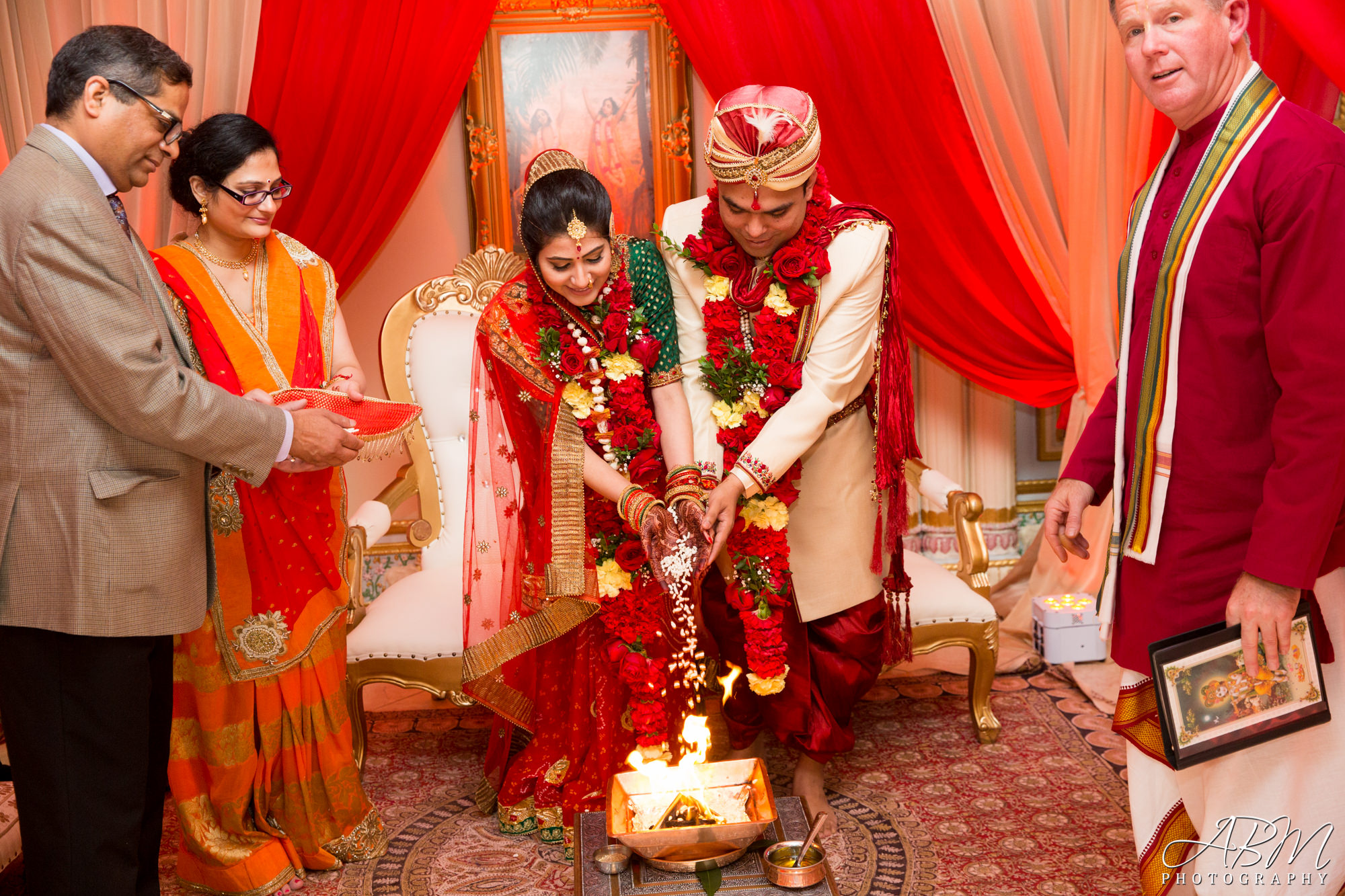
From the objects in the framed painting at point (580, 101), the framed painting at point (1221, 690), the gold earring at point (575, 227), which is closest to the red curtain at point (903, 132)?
the framed painting at point (580, 101)

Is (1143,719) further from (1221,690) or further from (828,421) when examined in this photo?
(828,421)

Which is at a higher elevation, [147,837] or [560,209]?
[560,209]

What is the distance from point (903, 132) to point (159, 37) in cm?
249

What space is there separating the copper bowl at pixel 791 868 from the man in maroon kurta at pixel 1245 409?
0.74 meters

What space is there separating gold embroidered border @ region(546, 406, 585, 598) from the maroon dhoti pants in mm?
427

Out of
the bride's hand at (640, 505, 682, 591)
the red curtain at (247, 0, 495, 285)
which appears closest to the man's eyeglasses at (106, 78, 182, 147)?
the bride's hand at (640, 505, 682, 591)

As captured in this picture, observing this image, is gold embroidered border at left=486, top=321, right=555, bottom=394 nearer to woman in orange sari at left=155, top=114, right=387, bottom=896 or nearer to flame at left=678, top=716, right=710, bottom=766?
woman in orange sari at left=155, top=114, right=387, bottom=896

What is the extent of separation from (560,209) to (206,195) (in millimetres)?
881

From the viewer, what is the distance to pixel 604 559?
108 inches

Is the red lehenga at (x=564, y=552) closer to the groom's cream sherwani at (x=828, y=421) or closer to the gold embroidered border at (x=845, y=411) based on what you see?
the groom's cream sherwani at (x=828, y=421)

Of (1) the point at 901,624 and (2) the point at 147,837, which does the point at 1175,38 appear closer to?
(1) the point at 901,624

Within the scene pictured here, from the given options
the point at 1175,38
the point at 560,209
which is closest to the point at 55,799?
the point at 560,209

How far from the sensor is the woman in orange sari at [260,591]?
8.45ft

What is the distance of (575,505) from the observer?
2664mm
